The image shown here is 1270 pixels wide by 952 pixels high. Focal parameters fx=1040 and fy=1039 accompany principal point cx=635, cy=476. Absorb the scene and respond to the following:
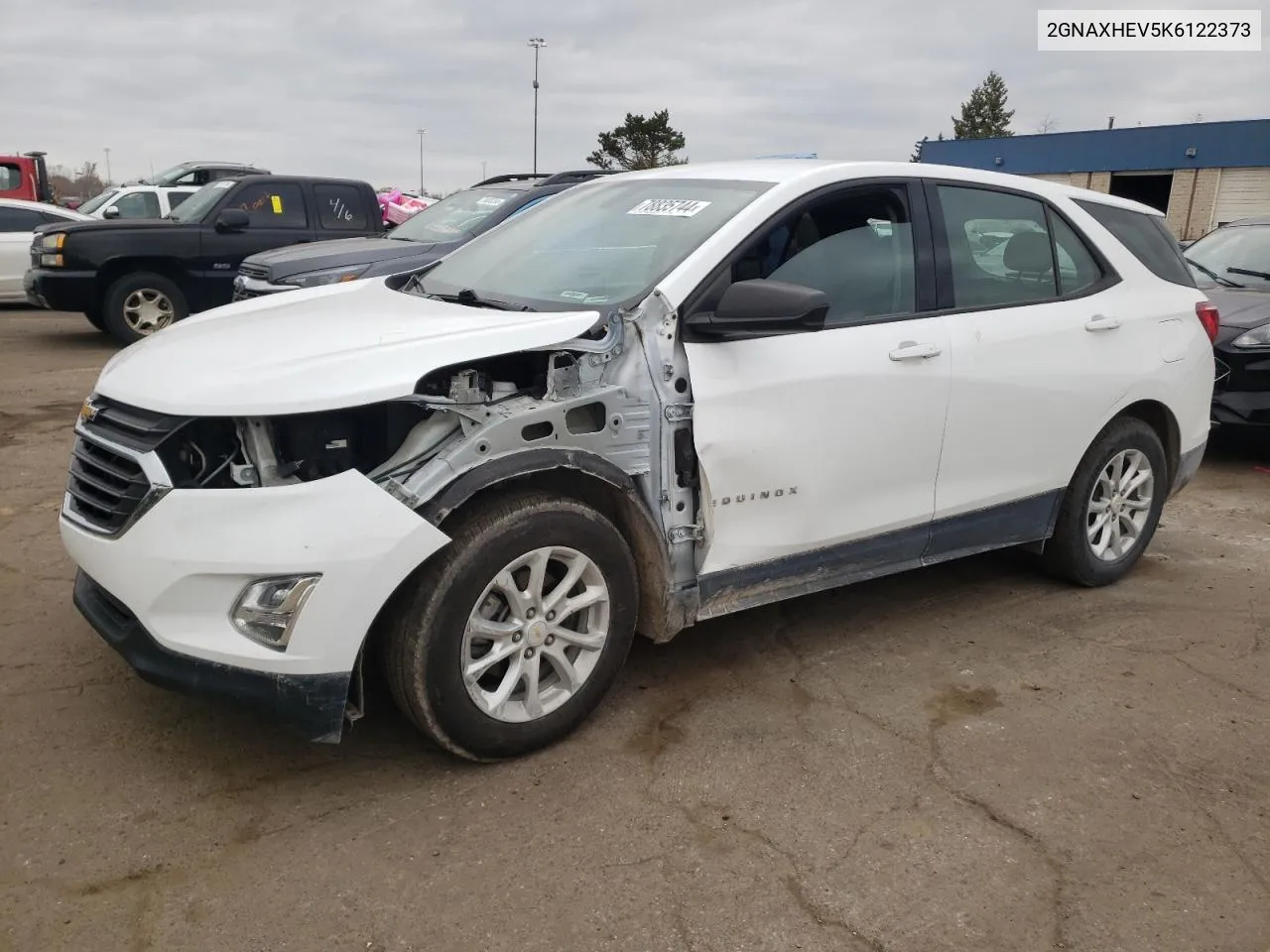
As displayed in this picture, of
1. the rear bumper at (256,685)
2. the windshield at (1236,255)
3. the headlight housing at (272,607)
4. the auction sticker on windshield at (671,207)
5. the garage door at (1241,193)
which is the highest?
the garage door at (1241,193)

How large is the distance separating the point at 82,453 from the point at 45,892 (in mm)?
1217

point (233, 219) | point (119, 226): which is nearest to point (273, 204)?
point (233, 219)

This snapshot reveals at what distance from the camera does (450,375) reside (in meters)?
2.92

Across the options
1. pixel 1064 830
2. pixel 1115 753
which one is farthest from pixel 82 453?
pixel 1115 753

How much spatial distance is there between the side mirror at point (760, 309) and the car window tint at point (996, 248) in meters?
0.96

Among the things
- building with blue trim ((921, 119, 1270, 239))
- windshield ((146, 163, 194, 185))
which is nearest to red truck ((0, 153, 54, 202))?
windshield ((146, 163, 194, 185))

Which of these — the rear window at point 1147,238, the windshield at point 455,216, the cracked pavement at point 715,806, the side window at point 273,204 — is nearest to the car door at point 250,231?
the side window at point 273,204

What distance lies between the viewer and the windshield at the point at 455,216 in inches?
350

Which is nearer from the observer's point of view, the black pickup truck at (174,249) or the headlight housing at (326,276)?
the headlight housing at (326,276)

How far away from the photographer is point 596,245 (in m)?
3.72

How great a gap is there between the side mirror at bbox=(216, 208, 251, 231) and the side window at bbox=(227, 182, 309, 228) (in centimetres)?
44

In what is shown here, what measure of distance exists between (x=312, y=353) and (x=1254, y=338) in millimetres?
6334

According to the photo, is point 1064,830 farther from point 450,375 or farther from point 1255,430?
point 1255,430

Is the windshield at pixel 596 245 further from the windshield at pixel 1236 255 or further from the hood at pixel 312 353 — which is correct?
the windshield at pixel 1236 255
